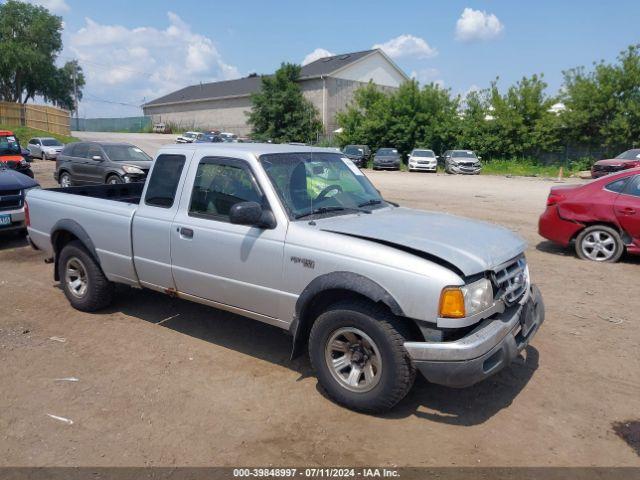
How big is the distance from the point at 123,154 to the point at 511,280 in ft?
47.9

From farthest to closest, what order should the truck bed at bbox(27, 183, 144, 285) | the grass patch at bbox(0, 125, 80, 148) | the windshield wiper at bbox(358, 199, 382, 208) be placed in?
the grass patch at bbox(0, 125, 80, 148), the truck bed at bbox(27, 183, 144, 285), the windshield wiper at bbox(358, 199, 382, 208)

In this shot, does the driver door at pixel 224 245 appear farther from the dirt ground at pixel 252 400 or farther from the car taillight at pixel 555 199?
the car taillight at pixel 555 199

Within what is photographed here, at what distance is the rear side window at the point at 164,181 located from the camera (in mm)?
4891

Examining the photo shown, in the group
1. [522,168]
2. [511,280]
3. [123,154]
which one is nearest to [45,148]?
[123,154]

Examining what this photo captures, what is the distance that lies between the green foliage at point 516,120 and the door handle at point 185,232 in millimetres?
33660

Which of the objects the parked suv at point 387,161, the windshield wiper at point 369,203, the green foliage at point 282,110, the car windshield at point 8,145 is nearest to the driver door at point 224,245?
the windshield wiper at point 369,203

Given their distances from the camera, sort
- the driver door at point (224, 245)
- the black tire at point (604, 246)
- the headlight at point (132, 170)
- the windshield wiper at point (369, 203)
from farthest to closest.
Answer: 1. the headlight at point (132, 170)
2. the black tire at point (604, 246)
3. the windshield wiper at point (369, 203)
4. the driver door at point (224, 245)

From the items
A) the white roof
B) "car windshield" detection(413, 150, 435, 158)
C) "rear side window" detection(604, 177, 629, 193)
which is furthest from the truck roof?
"car windshield" detection(413, 150, 435, 158)

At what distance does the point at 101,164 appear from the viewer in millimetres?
15883

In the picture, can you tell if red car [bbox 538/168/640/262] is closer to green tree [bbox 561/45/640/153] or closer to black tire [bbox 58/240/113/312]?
black tire [bbox 58/240/113/312]

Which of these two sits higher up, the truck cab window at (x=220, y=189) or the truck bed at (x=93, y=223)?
the truck cab window at (x=220, y=189)

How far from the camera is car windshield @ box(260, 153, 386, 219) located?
4.35m

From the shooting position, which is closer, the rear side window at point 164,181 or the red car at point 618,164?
the rear side window at point 164,181

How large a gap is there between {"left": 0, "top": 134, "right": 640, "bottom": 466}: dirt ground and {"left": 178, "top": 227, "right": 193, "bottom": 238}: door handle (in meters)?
1.09
